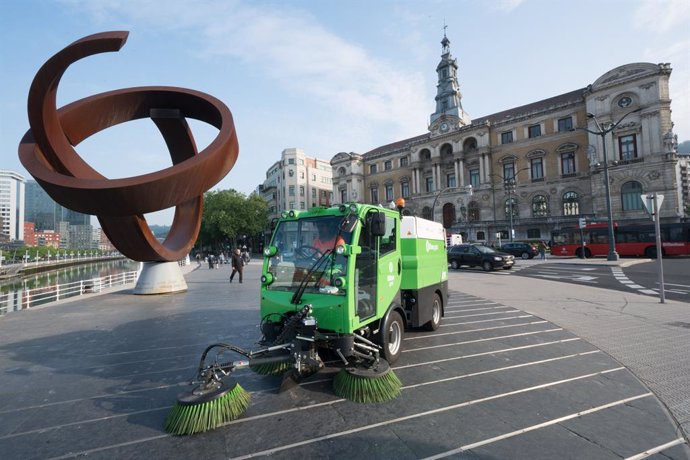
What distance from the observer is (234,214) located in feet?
200

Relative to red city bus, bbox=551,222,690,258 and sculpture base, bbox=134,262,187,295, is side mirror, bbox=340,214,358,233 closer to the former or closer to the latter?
sculpture base, bbox=134,262,187,295

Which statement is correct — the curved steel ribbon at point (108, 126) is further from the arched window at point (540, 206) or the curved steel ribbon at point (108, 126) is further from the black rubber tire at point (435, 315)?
the arched window at point (540, 206)

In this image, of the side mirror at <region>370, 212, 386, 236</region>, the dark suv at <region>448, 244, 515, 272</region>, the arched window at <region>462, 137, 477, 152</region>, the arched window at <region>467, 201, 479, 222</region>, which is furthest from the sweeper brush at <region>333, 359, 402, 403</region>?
the arched window at <region>462, 137, 477, 152</region>

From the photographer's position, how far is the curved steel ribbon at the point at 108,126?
26.3 ft

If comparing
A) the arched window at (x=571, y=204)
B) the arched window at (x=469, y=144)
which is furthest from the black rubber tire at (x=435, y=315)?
the arched window at (x=469, y=144)

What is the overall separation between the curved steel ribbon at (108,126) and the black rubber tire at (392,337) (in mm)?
5951

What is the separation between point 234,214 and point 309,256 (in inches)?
2328

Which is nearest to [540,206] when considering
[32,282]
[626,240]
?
[626,240]

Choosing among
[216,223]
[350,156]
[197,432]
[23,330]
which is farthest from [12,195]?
[197,432]

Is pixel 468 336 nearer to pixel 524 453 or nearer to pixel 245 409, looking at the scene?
pixel 524 453

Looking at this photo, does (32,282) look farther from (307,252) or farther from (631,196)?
(631,196)

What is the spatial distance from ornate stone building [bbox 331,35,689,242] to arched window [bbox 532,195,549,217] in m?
0.13

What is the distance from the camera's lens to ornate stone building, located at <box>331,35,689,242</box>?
122ft

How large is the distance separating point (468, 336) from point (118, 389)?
20.7 ft
